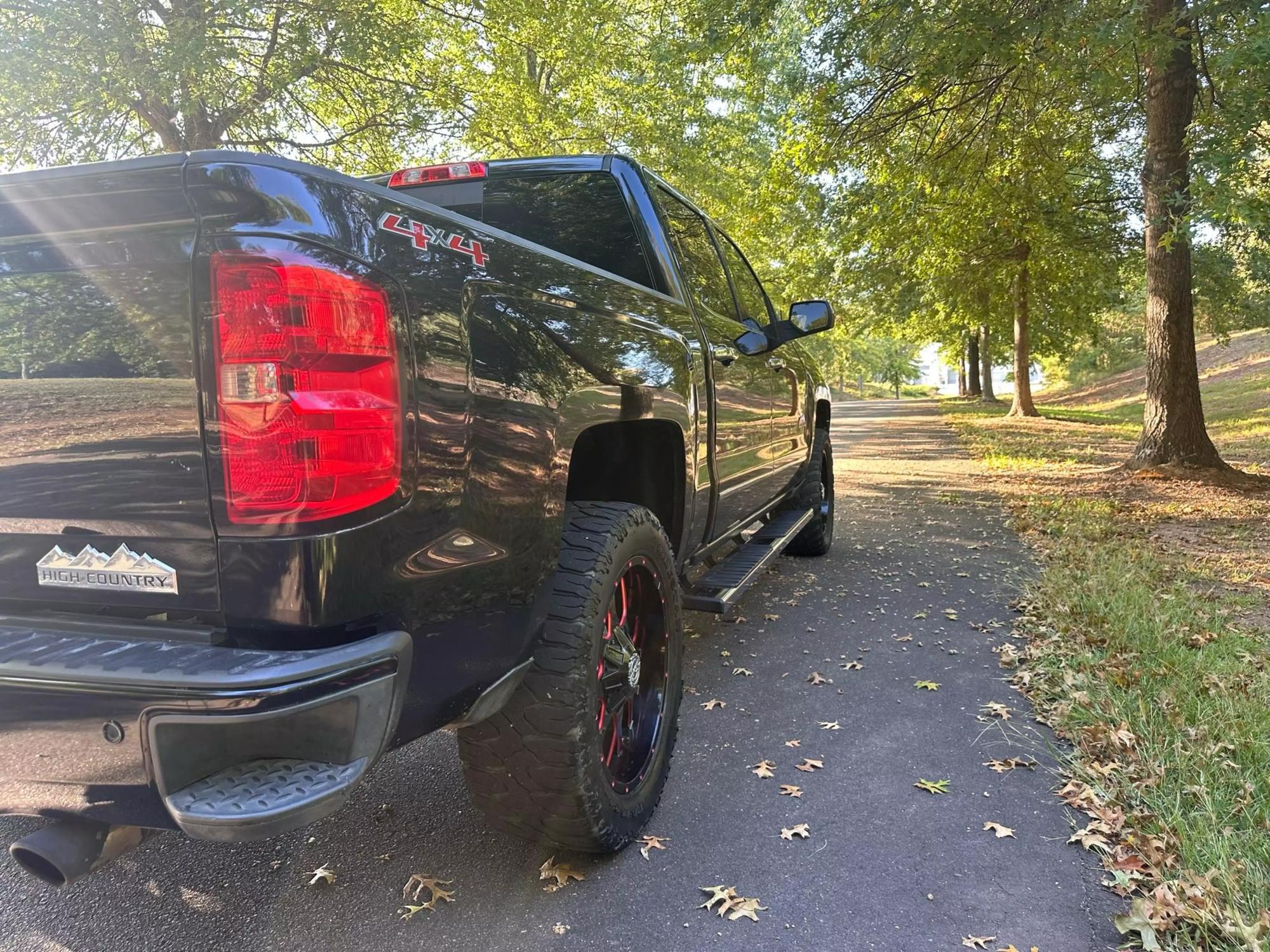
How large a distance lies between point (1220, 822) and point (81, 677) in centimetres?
306

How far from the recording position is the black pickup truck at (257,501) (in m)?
1.49

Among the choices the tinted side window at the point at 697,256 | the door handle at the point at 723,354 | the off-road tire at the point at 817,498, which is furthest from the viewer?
the off-road tire at the point at 817,498

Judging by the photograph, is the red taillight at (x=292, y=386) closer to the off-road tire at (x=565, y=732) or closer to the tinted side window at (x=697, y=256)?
the off-road tire at (x=565, y=732)

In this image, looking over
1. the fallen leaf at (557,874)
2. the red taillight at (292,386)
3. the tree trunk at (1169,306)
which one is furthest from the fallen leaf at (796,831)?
the tree trunk at (1169,306)

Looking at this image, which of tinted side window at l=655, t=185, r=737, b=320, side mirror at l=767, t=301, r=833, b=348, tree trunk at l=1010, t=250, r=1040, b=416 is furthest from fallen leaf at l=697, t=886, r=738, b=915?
tree trunk at l=1010, t=250, r=1040, b=416

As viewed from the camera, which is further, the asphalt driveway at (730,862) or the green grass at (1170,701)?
the green grass at (1170,701)

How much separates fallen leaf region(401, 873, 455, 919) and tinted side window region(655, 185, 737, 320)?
252cm

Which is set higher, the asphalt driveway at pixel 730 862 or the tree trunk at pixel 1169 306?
the tree trunk at pixel 1169 306

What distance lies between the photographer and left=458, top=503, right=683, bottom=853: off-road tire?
2125mm

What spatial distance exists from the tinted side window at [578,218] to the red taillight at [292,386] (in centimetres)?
203

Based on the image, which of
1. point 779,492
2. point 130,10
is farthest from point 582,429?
point 130,10

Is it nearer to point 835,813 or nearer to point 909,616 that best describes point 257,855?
point 835,813

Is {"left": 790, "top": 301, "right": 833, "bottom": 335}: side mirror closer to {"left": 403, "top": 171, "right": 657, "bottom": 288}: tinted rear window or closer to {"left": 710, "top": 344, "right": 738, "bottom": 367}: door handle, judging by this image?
{"left": 710, "top": 344, "right": 738, "bottom": 367}: door handle

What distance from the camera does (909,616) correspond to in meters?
5.02
